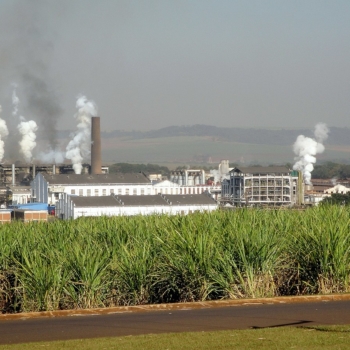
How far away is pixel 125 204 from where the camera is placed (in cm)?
8344

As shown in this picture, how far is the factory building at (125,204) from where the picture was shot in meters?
81.1

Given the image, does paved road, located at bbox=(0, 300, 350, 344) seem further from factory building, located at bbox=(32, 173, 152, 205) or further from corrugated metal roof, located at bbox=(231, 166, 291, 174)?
factory building, located at bbox=(32, 173, 152, 205)

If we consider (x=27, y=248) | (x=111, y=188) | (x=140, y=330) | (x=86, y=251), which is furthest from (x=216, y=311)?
(x=111, y=188)

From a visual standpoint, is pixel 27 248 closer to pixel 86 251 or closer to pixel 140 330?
pixel 86 251

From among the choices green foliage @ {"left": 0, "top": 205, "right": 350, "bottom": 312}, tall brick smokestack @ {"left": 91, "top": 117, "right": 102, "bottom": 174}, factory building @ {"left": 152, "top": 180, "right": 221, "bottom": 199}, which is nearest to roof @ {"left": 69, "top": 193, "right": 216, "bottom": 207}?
A: factory building @ {"left": 152, "top": 180, "right": 221, "bottom": 199}

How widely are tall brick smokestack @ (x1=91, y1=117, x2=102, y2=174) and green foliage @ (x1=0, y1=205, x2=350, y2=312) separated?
109 metres

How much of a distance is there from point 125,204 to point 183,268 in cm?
6684

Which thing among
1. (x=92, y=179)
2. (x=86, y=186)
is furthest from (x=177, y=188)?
(x=86, y=186)

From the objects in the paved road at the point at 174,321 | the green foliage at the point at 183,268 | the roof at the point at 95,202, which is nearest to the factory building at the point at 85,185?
the roof at the point at 95,202

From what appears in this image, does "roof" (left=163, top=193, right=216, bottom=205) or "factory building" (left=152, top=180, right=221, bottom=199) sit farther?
"factory building" (left=152, top=180, right=221, bottom=199)

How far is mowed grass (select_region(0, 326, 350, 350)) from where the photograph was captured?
424 inches

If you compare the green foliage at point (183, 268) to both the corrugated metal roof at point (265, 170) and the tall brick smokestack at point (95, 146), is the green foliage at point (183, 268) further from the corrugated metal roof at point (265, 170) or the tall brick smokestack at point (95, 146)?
the tall brick smokestack at point (95, 146)

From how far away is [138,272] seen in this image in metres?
16.8

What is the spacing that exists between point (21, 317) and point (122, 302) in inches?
114
